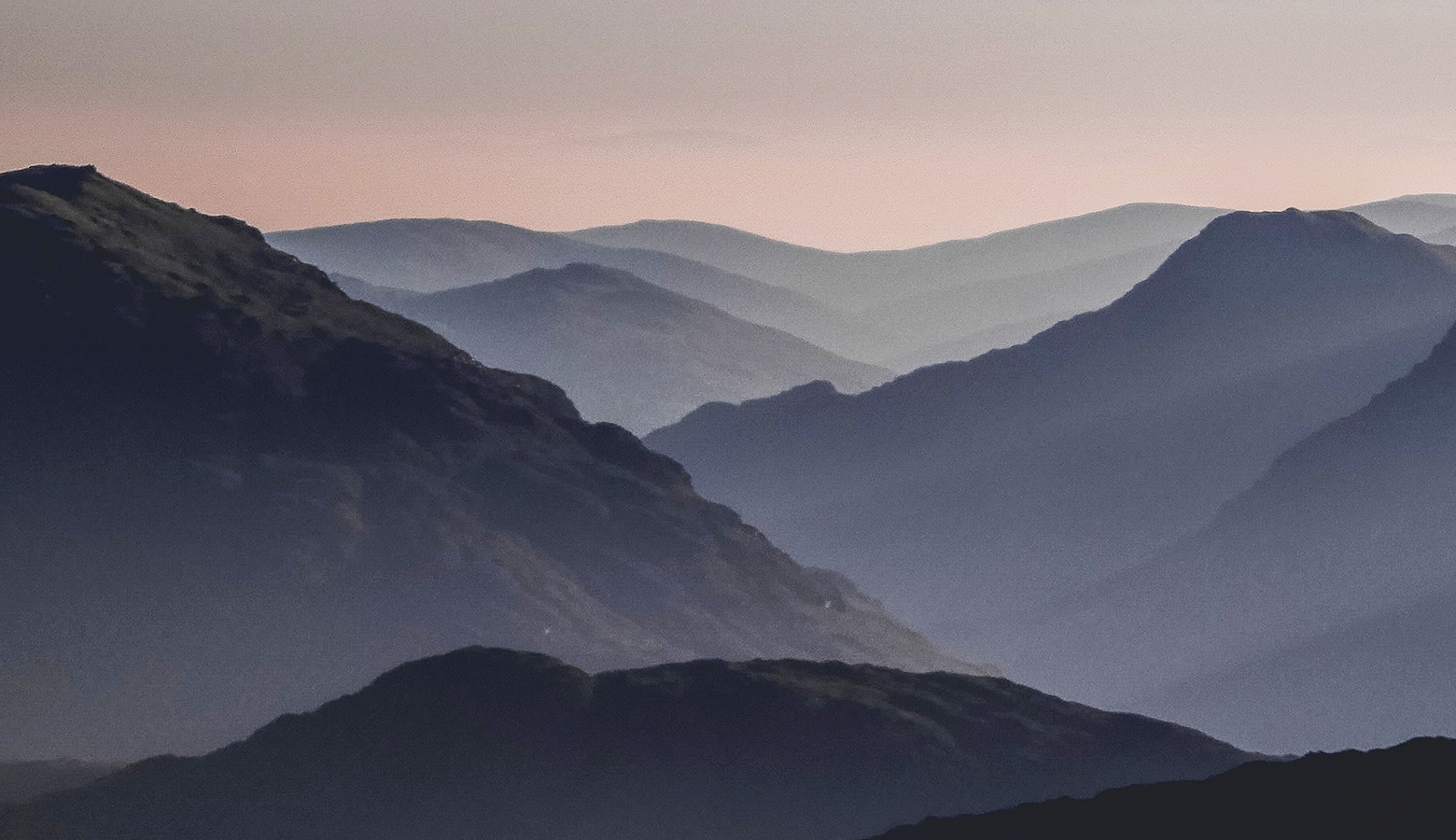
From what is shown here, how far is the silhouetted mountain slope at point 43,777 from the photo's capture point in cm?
13850

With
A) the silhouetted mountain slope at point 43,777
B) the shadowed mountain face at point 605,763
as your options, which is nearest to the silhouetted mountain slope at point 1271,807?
the shadowed mountain face at point 605,763

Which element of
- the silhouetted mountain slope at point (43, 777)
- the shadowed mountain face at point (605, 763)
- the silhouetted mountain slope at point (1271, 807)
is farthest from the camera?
the silhouetted mountain slope at point (43, 777)

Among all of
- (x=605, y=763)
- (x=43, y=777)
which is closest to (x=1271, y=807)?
(x=605, y=763)

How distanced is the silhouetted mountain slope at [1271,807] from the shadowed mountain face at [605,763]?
33.4 metres

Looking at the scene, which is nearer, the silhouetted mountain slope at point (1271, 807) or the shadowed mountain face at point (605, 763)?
the silhouetted mountain slope at point (1271, 807)

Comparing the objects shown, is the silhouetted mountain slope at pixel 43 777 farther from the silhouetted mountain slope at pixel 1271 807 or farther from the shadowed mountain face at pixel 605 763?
the silhouetted mountain slope at pixel 1271 807

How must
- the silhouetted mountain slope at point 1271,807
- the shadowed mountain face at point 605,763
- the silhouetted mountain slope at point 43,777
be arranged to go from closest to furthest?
the silhouetted mountain slope at point 1271,807
the shadowed mountain face at point 605,763
the silhouetted mountain slope at point 43,777

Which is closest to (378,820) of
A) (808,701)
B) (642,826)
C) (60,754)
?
(642,826)

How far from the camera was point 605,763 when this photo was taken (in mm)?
127875

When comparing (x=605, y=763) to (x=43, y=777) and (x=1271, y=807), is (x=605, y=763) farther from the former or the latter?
(x=1271, y=807)

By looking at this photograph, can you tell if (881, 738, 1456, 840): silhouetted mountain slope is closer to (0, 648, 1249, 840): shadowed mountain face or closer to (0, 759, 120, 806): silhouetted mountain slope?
(0, 648, 1249, 840): shadowed mountain face

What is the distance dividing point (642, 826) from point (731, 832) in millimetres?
5116

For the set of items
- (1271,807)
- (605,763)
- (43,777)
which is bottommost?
(1271,807)

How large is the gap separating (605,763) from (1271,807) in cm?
4725
